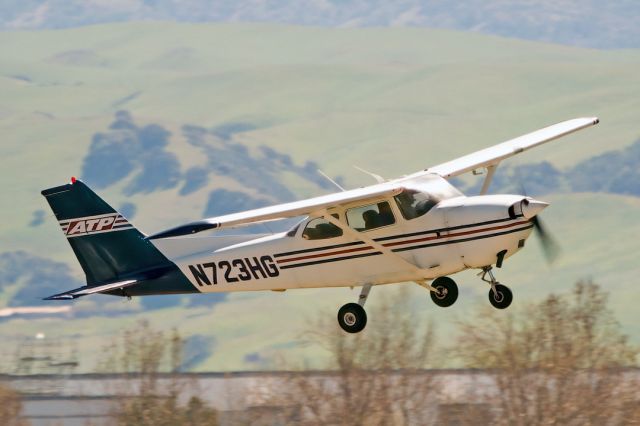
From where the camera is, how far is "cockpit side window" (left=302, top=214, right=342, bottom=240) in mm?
24969

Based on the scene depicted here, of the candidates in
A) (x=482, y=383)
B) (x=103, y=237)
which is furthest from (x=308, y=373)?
(x=103, y=237)

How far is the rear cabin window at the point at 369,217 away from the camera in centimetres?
2456

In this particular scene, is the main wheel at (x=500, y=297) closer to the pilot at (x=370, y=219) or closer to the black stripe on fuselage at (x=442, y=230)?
the black stripe on fuselage at (x=442, y=230)

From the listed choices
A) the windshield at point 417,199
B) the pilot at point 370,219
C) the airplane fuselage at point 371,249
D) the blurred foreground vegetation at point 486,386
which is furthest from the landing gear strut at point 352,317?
the blurred foreground vegetation at point 486,386

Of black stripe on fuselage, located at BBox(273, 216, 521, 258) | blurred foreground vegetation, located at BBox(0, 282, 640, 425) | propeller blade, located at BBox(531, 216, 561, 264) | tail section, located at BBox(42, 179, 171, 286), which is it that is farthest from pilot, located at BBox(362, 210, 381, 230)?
blurred foreground vegetation, located at BBox(0, 282, 640, 425)

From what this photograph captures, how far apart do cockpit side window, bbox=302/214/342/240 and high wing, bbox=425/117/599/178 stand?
9.23ft

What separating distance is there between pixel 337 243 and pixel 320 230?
1.26ft

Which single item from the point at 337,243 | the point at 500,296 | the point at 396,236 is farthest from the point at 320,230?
the point at 500,296

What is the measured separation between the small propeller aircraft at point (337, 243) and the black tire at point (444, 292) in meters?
0.02

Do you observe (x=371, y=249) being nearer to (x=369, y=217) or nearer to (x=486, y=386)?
(x=369, y=217)

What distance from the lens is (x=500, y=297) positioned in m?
24.9

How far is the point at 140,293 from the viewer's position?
1070 inches

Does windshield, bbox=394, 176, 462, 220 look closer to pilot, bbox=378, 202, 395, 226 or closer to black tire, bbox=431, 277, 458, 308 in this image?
pilot, bbox=378, 202, 395, 226

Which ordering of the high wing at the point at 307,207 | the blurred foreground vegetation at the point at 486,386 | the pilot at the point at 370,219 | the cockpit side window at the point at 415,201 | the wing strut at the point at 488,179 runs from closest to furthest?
the high wing at the point at 307,207, the cockpit side window at the point at 415,201, the pilot at the point at 370,219, the wing strut at the point at 488,179, the blurred foreground vegetation at the point at 486,386
